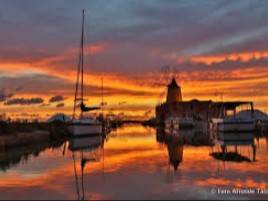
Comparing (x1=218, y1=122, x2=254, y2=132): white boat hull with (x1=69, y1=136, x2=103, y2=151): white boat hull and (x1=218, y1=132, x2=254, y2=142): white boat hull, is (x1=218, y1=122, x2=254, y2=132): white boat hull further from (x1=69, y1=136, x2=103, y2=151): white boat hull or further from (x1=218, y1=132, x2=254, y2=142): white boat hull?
(x1=69, y1=136, x2=103, y2=151): white boat hull

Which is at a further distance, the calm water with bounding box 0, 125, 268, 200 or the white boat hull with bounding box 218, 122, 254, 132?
the white boat hull with bounding box 218, 122, 254, 132

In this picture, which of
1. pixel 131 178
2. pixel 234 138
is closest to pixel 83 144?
pixel 234 138

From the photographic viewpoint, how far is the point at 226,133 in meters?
82.9

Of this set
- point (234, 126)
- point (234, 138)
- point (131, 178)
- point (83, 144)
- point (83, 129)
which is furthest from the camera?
point (234, 126)

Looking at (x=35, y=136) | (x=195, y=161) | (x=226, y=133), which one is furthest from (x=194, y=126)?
(x=195, y=161)

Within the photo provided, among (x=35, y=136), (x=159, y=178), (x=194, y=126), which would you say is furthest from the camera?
(x=194, y=126)

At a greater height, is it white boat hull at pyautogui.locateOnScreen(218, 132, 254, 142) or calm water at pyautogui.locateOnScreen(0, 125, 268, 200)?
white boat hull at pyautogui.locateOnScreen(218, 132, 254, 142)

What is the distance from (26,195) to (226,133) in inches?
2540

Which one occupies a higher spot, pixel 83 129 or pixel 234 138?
pixel 83 129

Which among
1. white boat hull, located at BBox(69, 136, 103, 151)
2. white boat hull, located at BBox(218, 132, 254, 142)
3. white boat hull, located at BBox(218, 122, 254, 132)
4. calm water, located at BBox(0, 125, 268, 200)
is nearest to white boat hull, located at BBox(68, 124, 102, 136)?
white boat hull, located at BBox(69, 136, 103, 151)

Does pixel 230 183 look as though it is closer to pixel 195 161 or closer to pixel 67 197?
pixel 67 197

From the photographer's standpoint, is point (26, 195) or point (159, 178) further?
point (159, 178)

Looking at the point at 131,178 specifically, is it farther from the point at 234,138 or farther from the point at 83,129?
the point at 83,129

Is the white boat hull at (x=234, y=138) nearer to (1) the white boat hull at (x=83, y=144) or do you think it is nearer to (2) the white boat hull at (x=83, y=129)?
(1) the white boat hull at (x=83, y=144)
